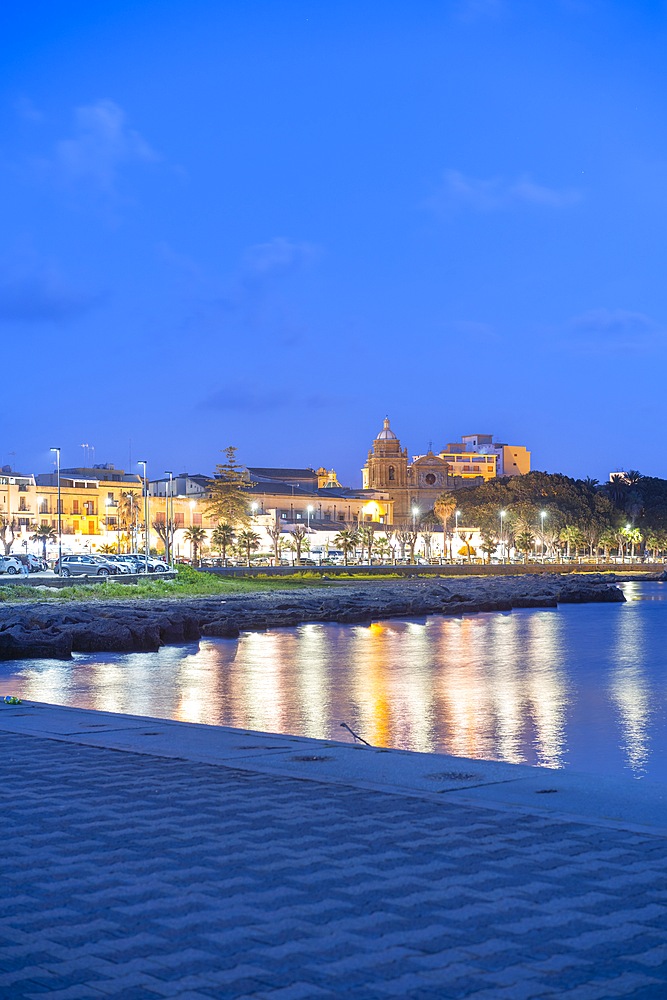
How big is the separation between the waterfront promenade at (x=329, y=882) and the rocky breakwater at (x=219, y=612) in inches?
615

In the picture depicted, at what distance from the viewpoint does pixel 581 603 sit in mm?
62406

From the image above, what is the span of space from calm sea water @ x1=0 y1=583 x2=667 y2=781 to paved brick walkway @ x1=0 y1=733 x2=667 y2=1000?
22.4ft

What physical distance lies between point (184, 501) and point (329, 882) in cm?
12922

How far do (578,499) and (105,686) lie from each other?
98250mm

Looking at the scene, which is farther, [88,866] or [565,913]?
[88,866]

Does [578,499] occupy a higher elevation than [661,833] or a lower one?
higher

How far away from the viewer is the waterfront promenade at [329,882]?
4664 millimetres

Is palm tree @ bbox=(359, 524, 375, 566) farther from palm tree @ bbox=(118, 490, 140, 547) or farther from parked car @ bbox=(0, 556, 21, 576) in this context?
parked car @ bbox=(0, 556, 21, 576)

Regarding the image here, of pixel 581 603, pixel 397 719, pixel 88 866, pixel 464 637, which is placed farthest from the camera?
pixel 581 603

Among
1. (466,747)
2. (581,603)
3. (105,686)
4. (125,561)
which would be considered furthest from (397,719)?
(125,561)

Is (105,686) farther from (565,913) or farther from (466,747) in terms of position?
(565,913)

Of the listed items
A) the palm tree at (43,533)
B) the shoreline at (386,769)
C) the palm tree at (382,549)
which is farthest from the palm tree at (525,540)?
the shoreline at (386,769)

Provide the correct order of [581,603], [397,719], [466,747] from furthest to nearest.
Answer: [581,603], [397,719], [466,747]

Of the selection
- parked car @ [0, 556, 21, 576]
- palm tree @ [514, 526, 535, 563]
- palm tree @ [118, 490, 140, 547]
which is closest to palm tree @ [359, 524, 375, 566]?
palm tree @ [514, 526, 535, 563]
